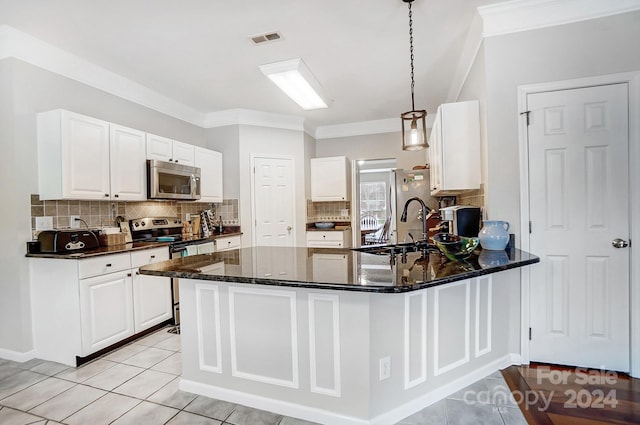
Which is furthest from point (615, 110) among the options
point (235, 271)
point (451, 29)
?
point (235, 271)

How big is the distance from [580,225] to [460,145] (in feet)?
3.52

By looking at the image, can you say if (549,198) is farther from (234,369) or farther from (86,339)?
(86,339)

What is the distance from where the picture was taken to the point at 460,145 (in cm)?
270

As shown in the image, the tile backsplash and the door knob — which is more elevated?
the tile backsplash

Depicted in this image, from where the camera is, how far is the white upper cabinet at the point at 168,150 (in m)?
3.51

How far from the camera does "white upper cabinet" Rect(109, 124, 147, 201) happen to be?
10.0 ft

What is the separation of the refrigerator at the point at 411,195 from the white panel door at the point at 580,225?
1849mm

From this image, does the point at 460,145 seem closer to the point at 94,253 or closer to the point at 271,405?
the point at 271,405

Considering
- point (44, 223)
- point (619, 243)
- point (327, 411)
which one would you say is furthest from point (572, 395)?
point (44, 223)

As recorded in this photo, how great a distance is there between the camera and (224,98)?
410cm

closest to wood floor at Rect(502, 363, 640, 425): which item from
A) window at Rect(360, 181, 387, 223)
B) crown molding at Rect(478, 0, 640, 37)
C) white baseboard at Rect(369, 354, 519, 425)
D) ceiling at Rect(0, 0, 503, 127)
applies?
white baseboard at Rect(369, 354, 519, 425)

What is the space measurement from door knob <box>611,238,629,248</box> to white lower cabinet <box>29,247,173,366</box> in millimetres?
3969

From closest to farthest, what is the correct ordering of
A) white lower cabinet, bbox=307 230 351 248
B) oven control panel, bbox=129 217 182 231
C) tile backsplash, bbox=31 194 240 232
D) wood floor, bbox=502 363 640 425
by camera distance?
1. wood floor, bbox=502 363 640 425
2. tile backsplash, bbox=31 194 240 232
3. oven control panel, bbox=129 217 182 231
4. white lower cabinet, bbox=307 230 351 248

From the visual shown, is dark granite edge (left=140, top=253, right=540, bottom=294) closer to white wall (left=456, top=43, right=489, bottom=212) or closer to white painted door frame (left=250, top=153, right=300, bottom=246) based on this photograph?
white wall (left=456, top=43, right=489, bottom=212)
